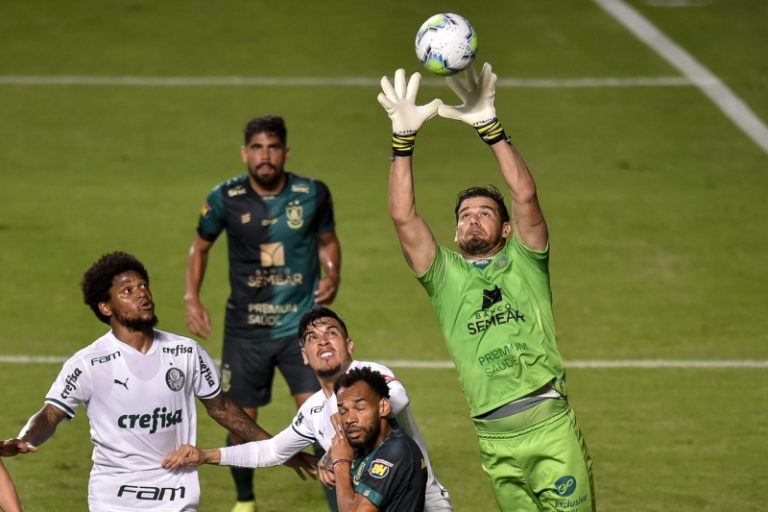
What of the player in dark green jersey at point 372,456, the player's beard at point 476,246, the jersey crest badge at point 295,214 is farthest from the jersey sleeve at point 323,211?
the player in dark green jersey at point 372,456

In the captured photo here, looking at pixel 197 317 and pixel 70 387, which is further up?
pixel 197 317

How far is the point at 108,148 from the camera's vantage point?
20.2 meters

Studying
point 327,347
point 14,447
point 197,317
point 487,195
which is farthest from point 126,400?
point 197,317

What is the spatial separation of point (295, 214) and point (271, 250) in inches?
13.0

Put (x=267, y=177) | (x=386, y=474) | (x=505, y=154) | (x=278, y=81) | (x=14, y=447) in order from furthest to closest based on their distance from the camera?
1. (x=278, y=81)
2. (x=267, y=177)
3. (x=505, y=154)
4. (x=14, y=447)
5. (x=386, y=474)

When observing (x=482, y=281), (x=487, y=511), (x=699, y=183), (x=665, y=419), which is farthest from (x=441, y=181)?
(x=482, y=281)

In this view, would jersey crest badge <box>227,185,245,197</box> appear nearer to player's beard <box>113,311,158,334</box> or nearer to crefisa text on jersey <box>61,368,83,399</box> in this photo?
player's beard <box>113,311,158,334</box>

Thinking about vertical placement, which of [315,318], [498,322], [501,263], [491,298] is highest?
[501,263]

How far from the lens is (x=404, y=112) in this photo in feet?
25.6

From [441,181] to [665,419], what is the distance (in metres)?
7.07

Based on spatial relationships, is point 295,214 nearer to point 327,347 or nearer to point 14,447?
point 327,347

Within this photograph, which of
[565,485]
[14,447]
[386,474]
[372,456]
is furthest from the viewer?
[565,485]

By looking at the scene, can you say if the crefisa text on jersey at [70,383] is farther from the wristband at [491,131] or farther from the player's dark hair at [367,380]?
the wristband at [491,131]

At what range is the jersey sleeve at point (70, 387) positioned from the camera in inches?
306
